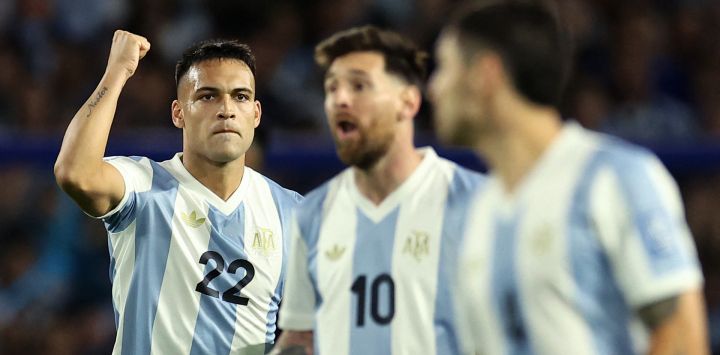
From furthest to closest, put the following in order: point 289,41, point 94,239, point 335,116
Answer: point 289,41, point 94,239, point 335,116

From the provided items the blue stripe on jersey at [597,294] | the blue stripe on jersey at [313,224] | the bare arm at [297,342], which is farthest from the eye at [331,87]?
the blue stripe on jersey at [597,294]

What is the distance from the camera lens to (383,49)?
3670mm

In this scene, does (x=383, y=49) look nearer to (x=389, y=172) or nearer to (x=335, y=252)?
(x=389, y=172)

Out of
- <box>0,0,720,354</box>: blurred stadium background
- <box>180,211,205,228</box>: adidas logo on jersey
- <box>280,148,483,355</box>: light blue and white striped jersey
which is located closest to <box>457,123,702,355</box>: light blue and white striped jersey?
<box>280,148,483,355</box>: light blue and white striped jersey

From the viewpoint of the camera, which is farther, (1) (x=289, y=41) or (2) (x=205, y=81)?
(1) (x=289, y=41)

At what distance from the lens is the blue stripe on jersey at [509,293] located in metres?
2.67

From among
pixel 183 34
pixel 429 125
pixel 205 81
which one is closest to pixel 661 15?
pixel 429 125

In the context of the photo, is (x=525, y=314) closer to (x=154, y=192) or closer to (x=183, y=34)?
(x=154, y=192)

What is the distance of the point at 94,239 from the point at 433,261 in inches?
182

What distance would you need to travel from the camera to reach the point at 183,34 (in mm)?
8594

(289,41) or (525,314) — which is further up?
(289,41)

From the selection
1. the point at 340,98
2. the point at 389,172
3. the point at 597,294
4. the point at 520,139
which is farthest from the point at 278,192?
the point at 597,294

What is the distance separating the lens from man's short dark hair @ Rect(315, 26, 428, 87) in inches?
144

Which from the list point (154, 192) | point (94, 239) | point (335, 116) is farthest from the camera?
point (94, 239)
